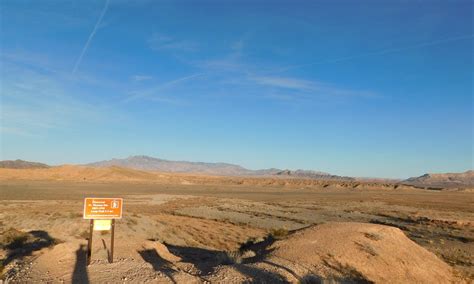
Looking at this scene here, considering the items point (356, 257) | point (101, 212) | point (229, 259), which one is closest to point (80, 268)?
point (101, 212)

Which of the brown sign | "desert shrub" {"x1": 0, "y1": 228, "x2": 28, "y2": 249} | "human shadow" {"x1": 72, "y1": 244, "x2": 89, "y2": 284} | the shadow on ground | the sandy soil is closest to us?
"human shadow" {"x1": 72, "y1": 244, "x2": 89, "y2": 284}

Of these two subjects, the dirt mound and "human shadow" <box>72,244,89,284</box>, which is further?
the dirt mound

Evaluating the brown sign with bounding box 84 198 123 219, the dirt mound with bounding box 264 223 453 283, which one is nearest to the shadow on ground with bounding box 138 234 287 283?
the dirt mound with bounding box 264 223 453 283

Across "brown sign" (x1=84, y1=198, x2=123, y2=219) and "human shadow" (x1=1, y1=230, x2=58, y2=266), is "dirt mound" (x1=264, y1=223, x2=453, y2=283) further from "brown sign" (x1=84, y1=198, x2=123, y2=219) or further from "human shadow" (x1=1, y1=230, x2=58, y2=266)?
"human shadow" (x1=1, y1=230, x2=58, y2=266)

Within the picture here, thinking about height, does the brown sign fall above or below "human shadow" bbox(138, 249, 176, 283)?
above

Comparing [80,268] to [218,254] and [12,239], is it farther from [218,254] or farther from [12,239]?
[12,239]

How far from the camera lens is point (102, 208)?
13.3 metres

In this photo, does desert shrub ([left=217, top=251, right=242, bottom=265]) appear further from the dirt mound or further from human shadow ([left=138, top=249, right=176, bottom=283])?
human shadow ([left=138, top=249, right=176, bottom=283])

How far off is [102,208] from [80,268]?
6.51 feet

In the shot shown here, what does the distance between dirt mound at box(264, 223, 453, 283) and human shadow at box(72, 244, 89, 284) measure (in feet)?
16.9

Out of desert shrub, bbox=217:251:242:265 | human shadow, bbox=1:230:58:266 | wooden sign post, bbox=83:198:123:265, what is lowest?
human shadow, bbox=1:230:58:266

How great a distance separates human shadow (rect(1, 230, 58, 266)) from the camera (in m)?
15.1

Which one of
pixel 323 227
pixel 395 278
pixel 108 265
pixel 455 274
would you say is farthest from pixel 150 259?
pixel 455 274

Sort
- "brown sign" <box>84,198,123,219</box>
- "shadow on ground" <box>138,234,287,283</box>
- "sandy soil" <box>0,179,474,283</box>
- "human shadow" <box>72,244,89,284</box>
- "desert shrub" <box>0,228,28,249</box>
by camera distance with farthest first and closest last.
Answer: "desert shrub" <box>0,228,28,249</box>
"brown sign" <box>84,198,123,219</box>
"sandy soil" <box>0,179,474,283</box>
"shadow on ground" <box>138,234,287,283</box>
"human shadow" <box>72,244,89,284</box>
